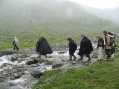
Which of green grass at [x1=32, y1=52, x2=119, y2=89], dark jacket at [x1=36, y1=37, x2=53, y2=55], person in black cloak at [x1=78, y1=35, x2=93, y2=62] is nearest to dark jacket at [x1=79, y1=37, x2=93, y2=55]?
person in black cloak at [x1=78, y1=35, x2=93, y2=62]

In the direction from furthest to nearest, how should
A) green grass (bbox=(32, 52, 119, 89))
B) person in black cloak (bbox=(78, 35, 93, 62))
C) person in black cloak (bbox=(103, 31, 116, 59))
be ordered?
person in black cloak (bbox=(78, 35, 93, 62)) → person in black cloak (bbox=(103, 31, 116, 59)) → green grass (bbox=(32, 52, 119, 89))

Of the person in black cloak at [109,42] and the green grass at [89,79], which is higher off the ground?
the person in black cloak at [109,42]

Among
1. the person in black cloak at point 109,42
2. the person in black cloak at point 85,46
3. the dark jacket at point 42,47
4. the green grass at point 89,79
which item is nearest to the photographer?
the green grass at point 89,79

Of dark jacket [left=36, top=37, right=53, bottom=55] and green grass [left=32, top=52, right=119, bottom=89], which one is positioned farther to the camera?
dark jacket [left=36, top=37, right=53, bottom=55]

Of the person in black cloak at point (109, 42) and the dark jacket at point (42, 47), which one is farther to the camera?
the dark jacket at point (42, 47)

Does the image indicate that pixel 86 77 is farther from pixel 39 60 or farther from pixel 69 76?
pixel 39 60

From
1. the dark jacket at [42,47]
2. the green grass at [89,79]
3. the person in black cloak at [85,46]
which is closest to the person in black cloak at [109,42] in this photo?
the person in black cloak at [85,46]

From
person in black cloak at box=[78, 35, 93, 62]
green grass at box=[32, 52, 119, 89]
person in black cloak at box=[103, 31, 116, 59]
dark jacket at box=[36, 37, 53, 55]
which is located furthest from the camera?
dark jacket at box=[36, 37, 53, 55]

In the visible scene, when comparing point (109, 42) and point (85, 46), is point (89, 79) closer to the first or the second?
point (109, 42)

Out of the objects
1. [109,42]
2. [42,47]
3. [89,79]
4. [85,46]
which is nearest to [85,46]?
[85,46]

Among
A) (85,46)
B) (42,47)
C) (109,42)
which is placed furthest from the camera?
(42,47)

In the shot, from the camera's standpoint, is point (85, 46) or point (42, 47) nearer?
point (85, 46)

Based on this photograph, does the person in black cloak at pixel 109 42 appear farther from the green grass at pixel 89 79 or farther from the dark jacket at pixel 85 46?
the green grass at pixel 89 79

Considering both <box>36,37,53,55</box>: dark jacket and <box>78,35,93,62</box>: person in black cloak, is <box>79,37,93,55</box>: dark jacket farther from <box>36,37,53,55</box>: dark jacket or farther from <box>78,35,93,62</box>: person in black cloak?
<box>36,37,53,55</box>: dark jacket
